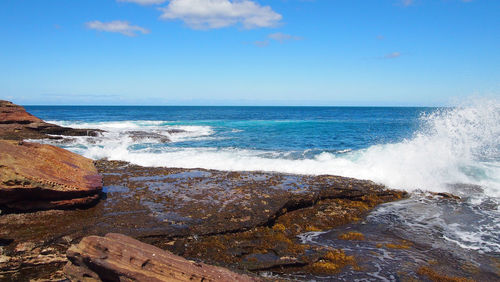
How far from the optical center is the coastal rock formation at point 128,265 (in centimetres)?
397

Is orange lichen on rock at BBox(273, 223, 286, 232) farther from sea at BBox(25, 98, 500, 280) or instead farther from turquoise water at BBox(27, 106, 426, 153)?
turquoise water at BBox(27, 106, 426, 153)

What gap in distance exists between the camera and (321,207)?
8828 millimetres

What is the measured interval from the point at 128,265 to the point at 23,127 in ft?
78.9

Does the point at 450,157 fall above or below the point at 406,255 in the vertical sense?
above

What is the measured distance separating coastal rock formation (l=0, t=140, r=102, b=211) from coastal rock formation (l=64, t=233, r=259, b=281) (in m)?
3.46

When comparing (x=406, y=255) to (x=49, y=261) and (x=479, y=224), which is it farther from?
(x=49, y=261)

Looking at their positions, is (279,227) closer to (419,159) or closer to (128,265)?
(128,265)

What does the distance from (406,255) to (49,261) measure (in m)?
6.76

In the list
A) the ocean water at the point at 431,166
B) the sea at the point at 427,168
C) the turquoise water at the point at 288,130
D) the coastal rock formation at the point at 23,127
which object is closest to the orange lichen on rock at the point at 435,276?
the sea at the point at 427,168

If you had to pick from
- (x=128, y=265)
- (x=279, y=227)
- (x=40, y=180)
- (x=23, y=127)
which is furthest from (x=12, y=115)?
(x=128, y=265)

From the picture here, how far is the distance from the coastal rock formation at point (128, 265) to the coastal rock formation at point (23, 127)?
2070 centimetres

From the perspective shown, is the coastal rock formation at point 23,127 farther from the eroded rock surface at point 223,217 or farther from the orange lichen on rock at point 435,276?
the orange lichen on rock at point 435,276

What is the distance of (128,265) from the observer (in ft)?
13.3

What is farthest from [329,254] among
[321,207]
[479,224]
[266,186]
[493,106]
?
[493,106]
